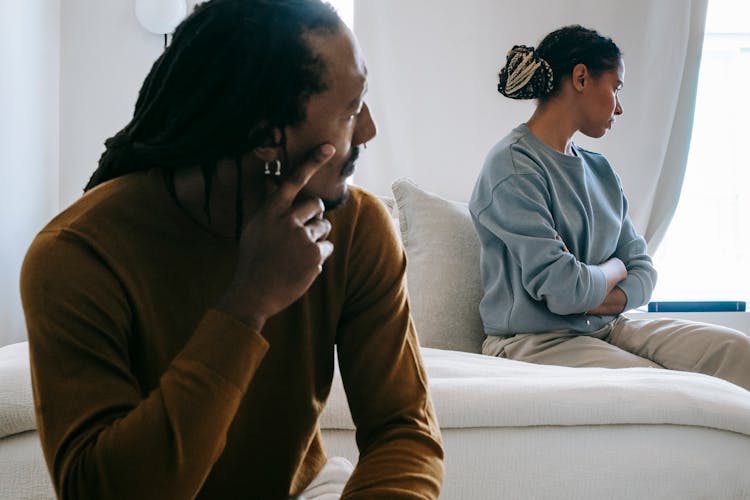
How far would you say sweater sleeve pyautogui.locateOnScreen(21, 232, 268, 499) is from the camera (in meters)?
0.77

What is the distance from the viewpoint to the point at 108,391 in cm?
→ 80

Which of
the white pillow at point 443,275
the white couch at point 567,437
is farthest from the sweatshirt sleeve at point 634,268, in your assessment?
the white couch at point 567,437

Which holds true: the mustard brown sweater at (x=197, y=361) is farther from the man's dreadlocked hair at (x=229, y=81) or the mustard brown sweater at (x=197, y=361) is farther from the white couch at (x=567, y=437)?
the white couch at (x=567, y=437)

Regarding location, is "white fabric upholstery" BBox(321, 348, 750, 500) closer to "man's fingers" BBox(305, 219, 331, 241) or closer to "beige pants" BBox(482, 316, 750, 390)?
"man's fingers" BBox(305, 219, 331, 241)

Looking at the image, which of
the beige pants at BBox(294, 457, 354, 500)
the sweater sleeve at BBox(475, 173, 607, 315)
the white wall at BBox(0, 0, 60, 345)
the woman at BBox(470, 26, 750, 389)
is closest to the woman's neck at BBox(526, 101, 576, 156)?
the woman at BBox(470, 26, 750, 389)

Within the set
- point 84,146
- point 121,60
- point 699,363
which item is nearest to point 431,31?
point 121,60

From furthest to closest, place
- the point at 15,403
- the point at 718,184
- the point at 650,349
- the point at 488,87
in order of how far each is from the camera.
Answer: the point at 718,184, the point at 488,87, the point at 650,349, the point at 15,403

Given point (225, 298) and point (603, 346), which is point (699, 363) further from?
point (225, 298)

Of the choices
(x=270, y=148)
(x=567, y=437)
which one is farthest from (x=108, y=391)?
(x=567, y=437)

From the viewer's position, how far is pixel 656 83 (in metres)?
3.14

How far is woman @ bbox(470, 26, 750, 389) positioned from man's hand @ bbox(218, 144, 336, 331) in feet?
3.40

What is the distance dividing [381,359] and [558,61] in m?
1.29

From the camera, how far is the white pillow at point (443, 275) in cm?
202

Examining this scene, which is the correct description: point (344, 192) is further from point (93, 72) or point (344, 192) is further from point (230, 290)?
point (93, 72)
